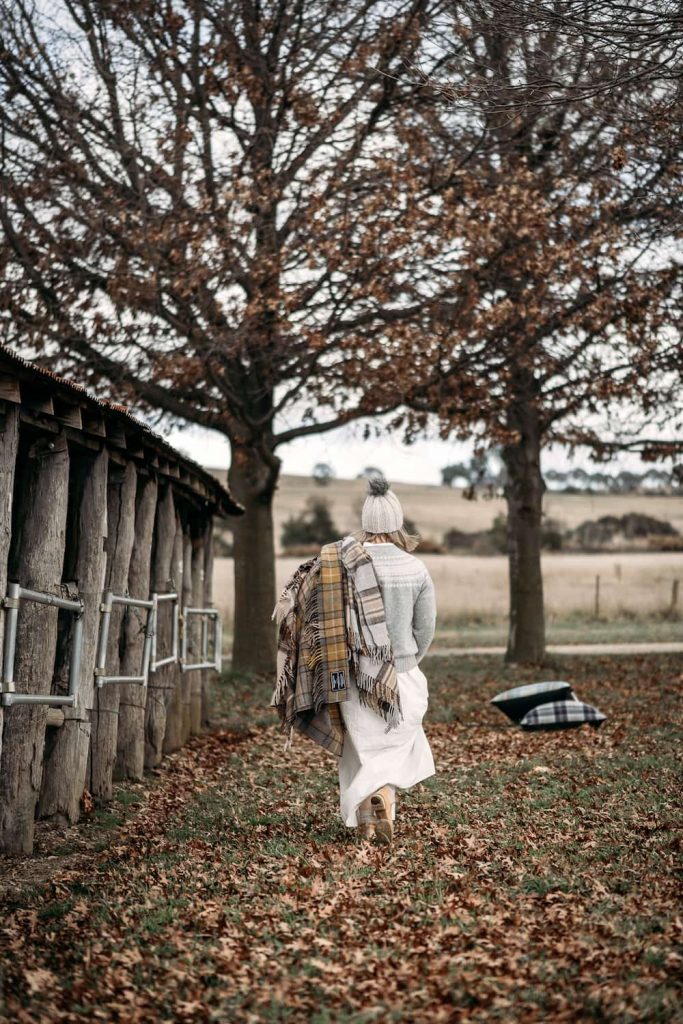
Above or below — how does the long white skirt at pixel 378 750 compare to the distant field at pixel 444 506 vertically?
below

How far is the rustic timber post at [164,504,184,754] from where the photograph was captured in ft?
37.0

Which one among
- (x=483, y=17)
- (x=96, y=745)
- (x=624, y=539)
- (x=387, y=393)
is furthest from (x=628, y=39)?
(x=624, y=539)

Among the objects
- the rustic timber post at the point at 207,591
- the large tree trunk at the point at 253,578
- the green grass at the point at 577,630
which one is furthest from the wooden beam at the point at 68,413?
the green grass at the point at 577,630

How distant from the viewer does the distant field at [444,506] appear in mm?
66438

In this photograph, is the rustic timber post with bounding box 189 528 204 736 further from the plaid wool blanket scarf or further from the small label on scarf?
the small label on scarf

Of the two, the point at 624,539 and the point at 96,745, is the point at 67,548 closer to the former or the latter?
the point at 96,745

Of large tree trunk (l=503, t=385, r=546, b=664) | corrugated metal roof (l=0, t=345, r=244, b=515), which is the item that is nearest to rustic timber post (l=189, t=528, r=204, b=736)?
corrugated metal roof (l=0, t=345, r=244, b=515)

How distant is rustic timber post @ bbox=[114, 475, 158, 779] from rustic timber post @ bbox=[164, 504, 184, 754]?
1237 mm

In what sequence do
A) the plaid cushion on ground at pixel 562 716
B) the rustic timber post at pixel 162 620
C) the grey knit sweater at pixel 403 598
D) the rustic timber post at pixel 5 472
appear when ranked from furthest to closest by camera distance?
the plaid cushion on ground at pixel 562 716 < the rustic timber post at pixel 162 620 < the grey knit sweater at pixel 403 598 < the rustic timber post at pixel 5 472

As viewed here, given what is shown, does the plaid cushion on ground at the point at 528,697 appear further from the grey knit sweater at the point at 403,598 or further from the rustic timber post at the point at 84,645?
the grey knit sweater at the point at 403,598

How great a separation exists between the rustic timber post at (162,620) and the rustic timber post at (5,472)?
14.2 feet

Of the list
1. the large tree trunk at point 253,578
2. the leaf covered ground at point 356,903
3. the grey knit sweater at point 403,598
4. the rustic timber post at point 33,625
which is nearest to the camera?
the leaf covered ground at point 356,903

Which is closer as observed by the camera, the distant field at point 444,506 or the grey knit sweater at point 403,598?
the grey knit sweater at point 403,598

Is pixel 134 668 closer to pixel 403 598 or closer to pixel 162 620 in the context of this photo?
pixel 162 620
